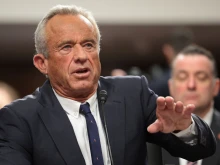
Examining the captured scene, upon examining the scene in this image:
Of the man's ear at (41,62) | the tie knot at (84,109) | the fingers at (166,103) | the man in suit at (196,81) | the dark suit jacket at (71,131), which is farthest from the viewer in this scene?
the man in suit at (196,81)

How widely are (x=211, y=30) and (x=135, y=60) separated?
1.26 m

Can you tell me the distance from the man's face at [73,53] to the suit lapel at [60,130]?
10 cm

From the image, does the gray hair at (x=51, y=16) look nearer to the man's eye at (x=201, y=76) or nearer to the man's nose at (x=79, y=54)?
the man's nose at (x=79, y=54)

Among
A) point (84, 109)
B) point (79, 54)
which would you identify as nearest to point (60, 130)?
point (84, 109)

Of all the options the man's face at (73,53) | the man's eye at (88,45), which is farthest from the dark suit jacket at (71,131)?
the man's eye at (88,45)

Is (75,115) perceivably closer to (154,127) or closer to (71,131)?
(71,131)

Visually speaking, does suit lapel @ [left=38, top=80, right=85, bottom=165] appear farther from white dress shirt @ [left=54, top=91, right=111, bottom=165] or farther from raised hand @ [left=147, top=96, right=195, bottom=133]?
raised hand @ [left=147, top=96, right=195, bottom=133]

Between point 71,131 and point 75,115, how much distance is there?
105 mm

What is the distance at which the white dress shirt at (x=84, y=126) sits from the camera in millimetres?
2068

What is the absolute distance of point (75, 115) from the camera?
2.15 metres

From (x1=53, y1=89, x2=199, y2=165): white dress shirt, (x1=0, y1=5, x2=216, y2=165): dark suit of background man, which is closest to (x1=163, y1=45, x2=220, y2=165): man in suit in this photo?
(x1=0, y1=5, x2=216, y2=165): dark suit of background man

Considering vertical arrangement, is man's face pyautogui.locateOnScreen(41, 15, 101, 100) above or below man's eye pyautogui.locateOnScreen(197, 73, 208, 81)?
above

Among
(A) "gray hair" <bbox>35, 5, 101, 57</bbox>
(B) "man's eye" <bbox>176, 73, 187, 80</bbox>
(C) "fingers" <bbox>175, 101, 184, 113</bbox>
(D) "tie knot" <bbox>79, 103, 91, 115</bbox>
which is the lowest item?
(B) "man's eye" <bbox>176, 73, 187, 80</bbox>

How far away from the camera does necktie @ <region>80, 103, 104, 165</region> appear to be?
204 centimetres
